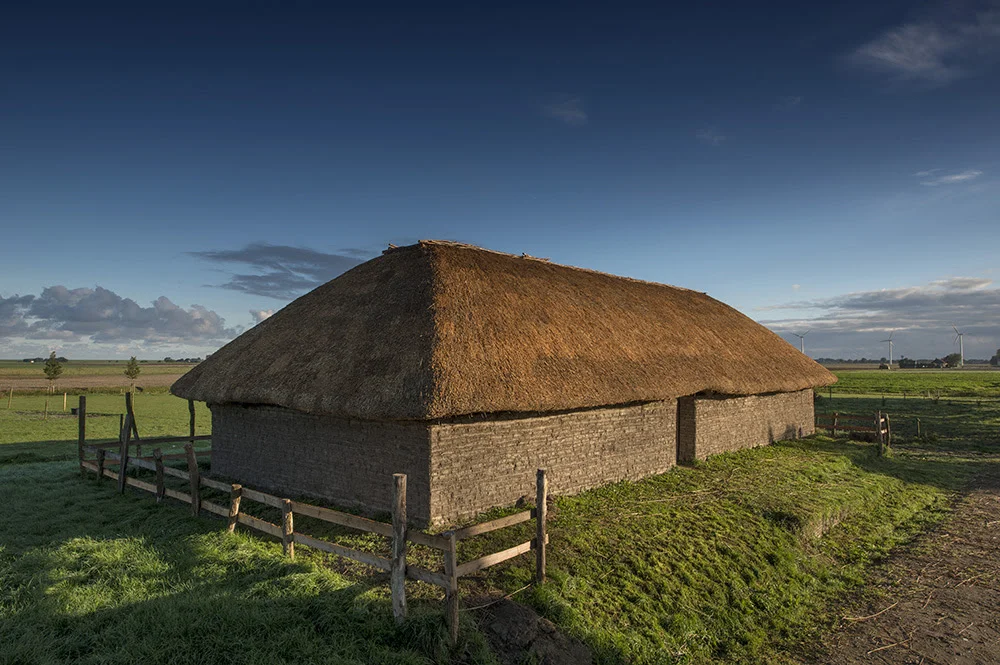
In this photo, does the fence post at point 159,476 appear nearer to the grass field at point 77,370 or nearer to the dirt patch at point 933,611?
the dirt patch at point 933,611

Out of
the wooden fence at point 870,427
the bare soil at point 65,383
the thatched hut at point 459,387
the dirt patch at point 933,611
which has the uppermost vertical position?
the thatched hut at point 459,387

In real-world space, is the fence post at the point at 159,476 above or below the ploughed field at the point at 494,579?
above

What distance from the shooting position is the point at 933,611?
8.47 metres

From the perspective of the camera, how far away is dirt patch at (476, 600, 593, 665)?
6.09 meters

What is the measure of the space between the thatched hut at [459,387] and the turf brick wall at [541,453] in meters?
0.03

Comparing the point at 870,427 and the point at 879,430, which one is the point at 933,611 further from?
the point at 870,427

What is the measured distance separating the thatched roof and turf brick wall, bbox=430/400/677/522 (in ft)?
2.35

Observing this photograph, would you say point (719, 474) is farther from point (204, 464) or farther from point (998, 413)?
→ point (998, 413)

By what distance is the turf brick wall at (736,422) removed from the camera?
49.3 ft

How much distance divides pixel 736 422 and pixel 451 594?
1335 centimetres

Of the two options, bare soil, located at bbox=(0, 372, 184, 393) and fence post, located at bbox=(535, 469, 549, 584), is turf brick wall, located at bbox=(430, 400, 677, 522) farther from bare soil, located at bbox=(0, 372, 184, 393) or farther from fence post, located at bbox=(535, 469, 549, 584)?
bare soil, located at bbox=(0, 372, 184, 393)

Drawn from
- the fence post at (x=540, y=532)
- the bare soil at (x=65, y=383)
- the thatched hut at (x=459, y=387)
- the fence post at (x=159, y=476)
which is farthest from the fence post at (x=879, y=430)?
the bare soil at (x=65, y=383)

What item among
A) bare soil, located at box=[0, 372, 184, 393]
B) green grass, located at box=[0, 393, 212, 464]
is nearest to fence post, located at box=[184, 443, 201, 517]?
green grass, located at box=[0, 393, 212, 464]

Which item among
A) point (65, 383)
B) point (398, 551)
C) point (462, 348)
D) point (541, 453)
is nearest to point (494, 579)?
point (398, 551)
